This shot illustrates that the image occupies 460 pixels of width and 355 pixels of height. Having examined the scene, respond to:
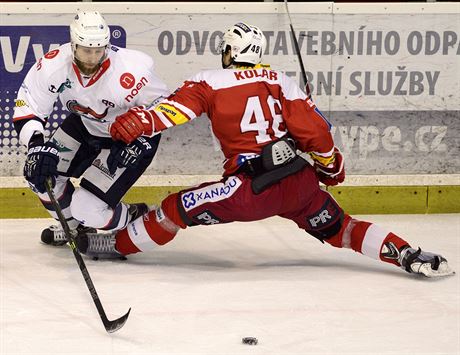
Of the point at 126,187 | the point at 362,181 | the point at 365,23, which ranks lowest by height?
the point at 362,181

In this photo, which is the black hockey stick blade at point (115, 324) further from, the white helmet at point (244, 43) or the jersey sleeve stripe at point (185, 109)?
the white helmet at point (244, 43)

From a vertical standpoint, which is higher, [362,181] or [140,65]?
[140,65]

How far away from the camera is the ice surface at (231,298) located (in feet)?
10.5

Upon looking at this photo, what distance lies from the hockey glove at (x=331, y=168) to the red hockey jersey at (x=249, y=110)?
0.08m

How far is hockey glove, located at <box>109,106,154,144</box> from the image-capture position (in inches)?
148

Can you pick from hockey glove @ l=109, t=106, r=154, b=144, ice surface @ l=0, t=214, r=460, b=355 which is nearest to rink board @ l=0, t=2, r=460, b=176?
ice surface @ l=0, t=214, r=460, b=355

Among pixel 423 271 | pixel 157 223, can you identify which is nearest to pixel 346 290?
pixel 423 271

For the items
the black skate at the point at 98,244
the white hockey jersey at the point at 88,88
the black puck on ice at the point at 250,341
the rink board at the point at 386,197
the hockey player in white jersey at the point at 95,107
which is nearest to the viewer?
the black puck on ice at the point at 250,341

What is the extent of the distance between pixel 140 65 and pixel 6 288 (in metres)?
1.01

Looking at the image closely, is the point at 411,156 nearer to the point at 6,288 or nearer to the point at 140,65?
the point at 140,65

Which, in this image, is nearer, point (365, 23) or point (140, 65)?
point (140, 65)

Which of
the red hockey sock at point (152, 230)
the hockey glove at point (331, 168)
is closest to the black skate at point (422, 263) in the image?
the hockey glove at point (331, 168)

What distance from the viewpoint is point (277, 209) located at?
3.96 meters

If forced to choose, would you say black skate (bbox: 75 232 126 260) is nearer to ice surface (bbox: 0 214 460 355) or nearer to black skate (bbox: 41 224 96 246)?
ice surface (bbox: 0 214 460 355)
